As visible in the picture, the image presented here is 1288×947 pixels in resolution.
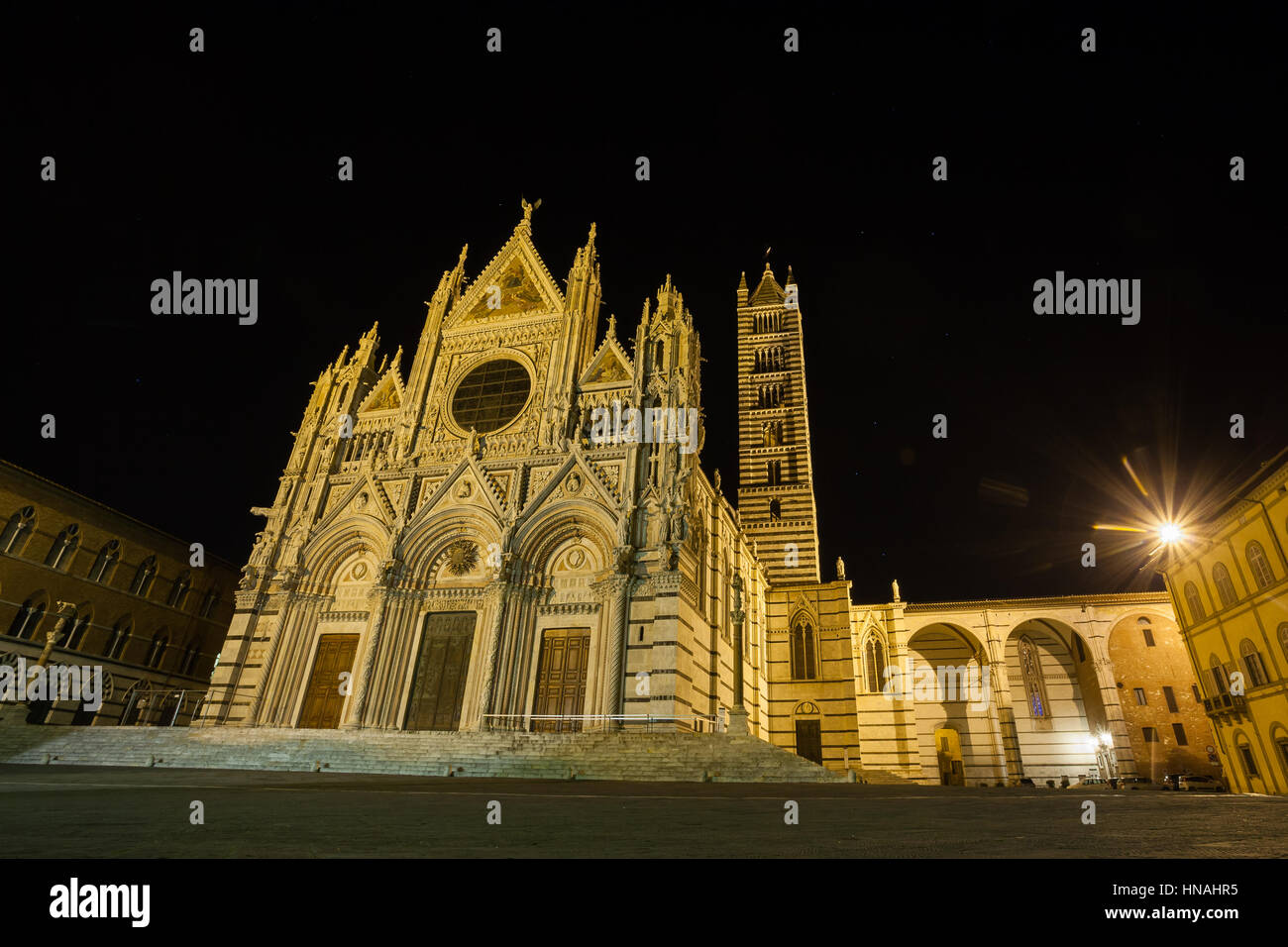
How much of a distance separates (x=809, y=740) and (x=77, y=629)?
110 feet

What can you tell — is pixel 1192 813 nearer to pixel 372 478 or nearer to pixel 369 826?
pixel 369 826

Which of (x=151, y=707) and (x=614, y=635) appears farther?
(x=151, y=707)

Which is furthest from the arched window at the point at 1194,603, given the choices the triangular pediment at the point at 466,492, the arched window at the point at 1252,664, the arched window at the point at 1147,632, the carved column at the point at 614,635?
the triangular pediment at the point at 466,492

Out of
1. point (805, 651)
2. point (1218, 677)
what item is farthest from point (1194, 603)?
point (805, 651)

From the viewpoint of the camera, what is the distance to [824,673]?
3331 cm

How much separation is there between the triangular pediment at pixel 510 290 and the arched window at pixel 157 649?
68.5ft

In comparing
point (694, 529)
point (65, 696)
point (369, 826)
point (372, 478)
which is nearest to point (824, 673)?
point (694, 529)

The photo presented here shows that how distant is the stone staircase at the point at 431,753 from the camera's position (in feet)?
51.0

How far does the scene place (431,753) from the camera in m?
17.4

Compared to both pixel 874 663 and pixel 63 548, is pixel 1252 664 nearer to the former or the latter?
pixel 874 663

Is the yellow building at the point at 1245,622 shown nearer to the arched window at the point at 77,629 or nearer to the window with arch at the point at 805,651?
the window with arch at the point at 805,651

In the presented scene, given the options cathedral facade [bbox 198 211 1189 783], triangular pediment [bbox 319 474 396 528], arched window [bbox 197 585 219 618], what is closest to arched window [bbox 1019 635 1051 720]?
cathedral facade [bbox 198 211 1189 783]

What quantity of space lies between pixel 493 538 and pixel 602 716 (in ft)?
25.1

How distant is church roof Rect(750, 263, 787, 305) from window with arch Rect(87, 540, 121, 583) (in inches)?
1712
